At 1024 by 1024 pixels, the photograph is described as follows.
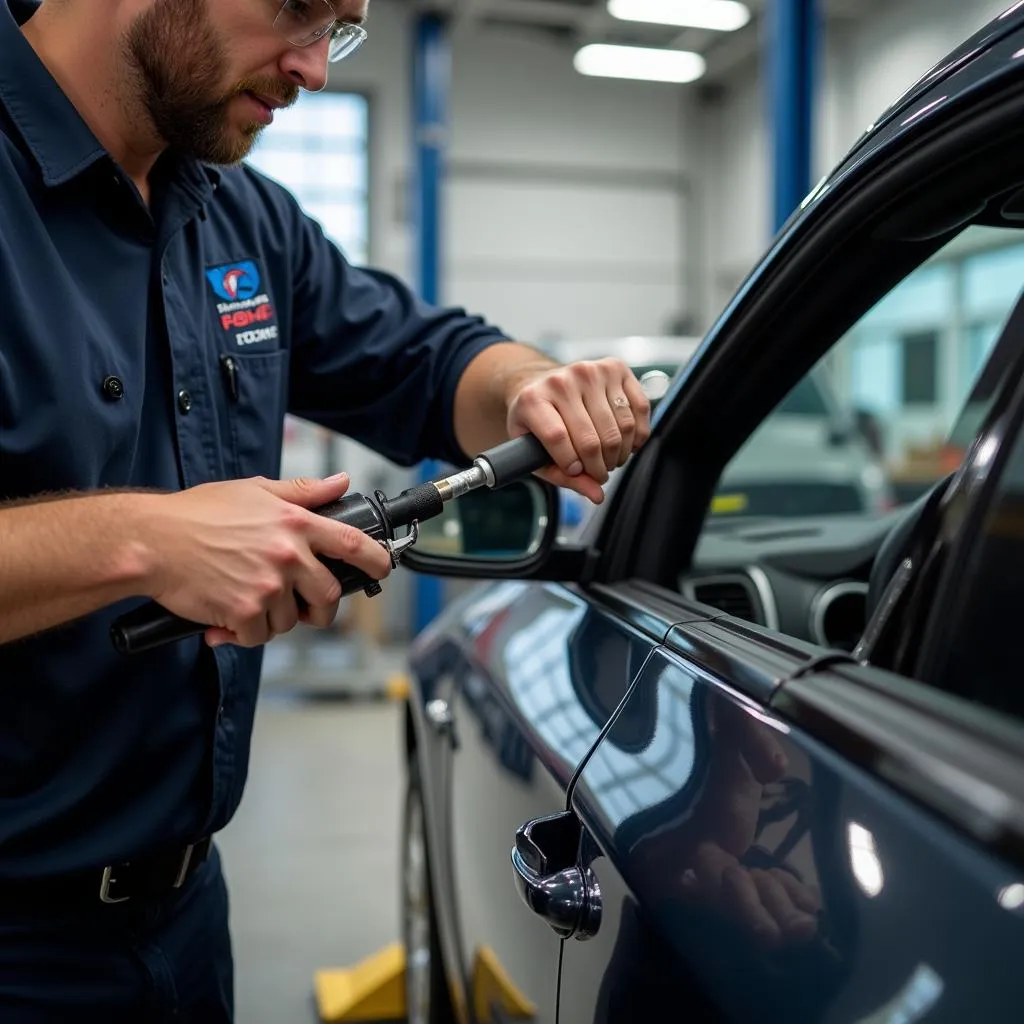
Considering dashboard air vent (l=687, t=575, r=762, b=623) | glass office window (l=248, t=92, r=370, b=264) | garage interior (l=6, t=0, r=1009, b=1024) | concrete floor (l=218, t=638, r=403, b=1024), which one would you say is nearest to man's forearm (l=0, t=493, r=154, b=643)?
dashboard air vent (l=687, t=575, r=762, b=623)

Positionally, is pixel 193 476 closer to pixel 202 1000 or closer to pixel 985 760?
pixel 202 1000

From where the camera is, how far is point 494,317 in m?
10.3

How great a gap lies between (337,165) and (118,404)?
365 inches

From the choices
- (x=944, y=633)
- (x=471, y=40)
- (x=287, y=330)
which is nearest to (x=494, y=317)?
(x=471, y=40)

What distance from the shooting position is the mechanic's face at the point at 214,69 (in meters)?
1.16

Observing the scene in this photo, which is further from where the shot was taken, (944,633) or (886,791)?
(944,633)

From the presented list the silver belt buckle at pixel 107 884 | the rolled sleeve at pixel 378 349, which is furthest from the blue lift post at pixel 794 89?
the silver belt buckle at pixel 107 884

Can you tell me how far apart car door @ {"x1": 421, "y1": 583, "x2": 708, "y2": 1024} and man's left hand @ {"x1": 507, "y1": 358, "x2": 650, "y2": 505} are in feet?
0.51

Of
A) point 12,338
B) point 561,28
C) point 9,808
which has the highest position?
point 561,28

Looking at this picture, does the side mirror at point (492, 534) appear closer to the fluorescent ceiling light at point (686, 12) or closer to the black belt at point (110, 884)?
the black belt at point (110, 884)

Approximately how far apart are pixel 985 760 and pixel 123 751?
0.88m

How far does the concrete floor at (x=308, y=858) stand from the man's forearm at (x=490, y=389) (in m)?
1.71

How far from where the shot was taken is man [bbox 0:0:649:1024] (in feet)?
3.48

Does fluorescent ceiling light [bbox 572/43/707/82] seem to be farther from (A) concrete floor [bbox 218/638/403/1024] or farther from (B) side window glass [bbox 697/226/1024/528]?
(A) concrete floor [bbox 218/638/403/1024]
